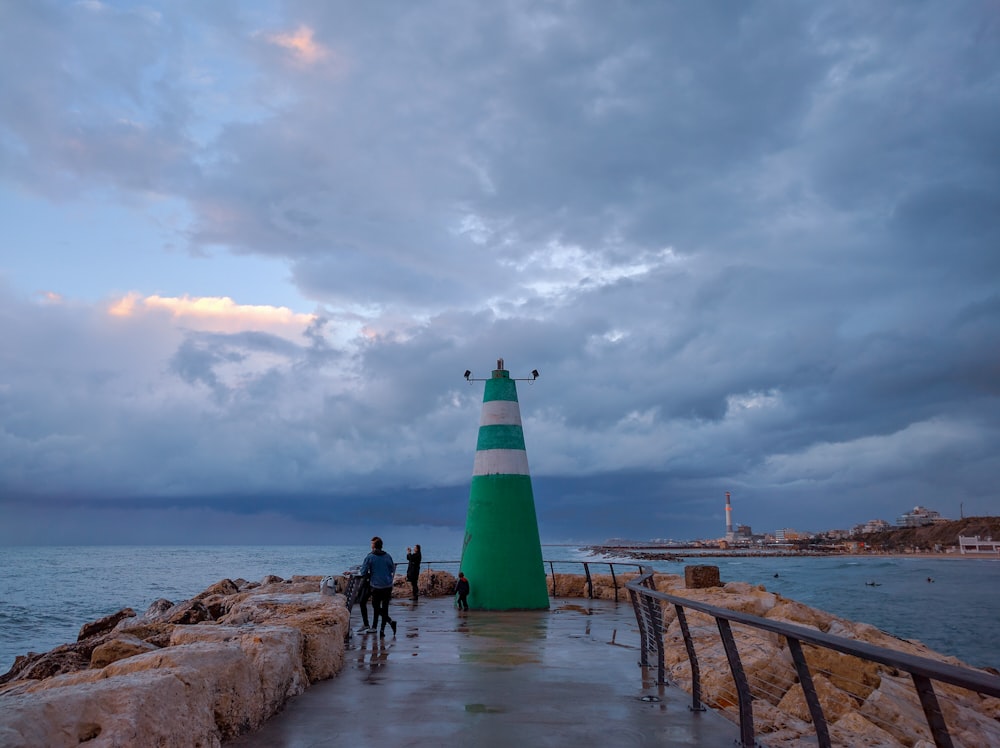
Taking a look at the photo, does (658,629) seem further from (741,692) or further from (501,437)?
(501,437)

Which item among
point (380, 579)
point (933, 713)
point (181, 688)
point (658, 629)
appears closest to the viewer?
point (933, 713)

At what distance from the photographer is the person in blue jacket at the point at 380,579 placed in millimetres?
9891

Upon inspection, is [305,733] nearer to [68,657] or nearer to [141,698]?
[141,698]

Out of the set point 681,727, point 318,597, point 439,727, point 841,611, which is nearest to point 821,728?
point 681,727

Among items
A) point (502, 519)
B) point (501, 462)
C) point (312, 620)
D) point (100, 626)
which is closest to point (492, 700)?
point (312, 620)

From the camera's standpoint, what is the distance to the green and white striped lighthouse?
1373cm

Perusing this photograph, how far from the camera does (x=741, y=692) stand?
4613mm

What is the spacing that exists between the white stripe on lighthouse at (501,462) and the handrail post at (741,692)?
9551mm

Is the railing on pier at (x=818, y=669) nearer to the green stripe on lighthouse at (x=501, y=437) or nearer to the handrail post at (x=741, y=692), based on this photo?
the handrail post at (x=741, y=692)

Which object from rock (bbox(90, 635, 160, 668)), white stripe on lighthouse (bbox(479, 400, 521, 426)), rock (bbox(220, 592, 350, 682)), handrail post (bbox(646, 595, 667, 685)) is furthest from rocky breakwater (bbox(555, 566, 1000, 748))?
rock (bbox(90, 635, 160, 668))

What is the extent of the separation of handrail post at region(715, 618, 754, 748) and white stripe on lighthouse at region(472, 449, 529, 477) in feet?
31.3

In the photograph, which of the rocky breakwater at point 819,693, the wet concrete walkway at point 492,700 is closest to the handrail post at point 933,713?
the rocky breakwater at point 819,693

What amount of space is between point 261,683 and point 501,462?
9.25 metres

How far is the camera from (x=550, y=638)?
972 cm
